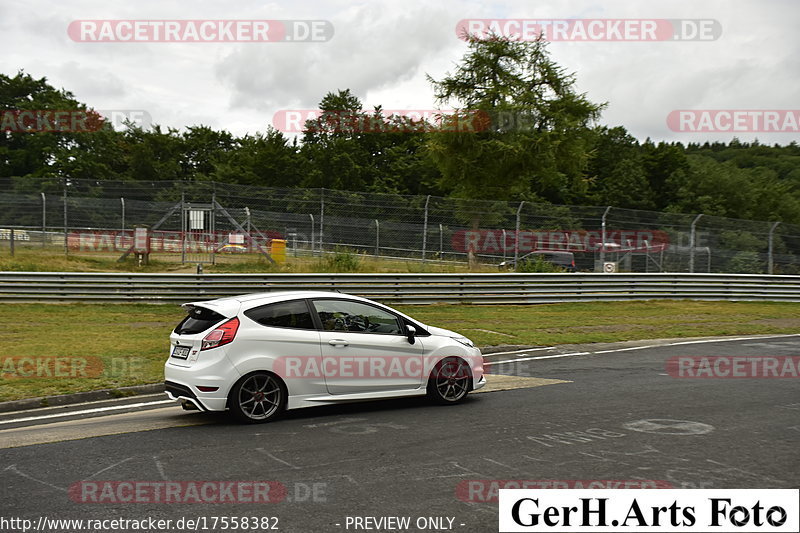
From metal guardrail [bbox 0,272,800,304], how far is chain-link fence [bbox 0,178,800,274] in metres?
1.26

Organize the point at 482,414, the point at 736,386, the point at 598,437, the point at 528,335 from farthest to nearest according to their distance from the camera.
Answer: the point at 528,335 → the point at 736,386 → the point at 482,414 → the point at 598,437

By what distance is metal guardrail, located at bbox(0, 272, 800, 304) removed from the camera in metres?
19.4

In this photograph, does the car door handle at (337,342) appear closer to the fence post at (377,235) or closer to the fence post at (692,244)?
the fence post at (377,235)

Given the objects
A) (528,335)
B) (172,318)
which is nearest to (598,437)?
(528,335)

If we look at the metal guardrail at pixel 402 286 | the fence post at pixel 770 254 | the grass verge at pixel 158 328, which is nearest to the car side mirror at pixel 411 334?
the grass verge at pixel 158 328

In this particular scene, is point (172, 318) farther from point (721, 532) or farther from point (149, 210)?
point (721, 532)

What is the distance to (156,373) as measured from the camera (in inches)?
425

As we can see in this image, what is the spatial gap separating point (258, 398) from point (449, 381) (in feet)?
7.80

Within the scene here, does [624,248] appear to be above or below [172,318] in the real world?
above

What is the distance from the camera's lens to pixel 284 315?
28.2ft

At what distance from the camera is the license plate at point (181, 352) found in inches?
330

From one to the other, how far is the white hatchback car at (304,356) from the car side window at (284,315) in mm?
11

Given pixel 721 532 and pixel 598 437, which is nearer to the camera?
pixel 721 532

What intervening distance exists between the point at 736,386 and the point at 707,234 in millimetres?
15626
